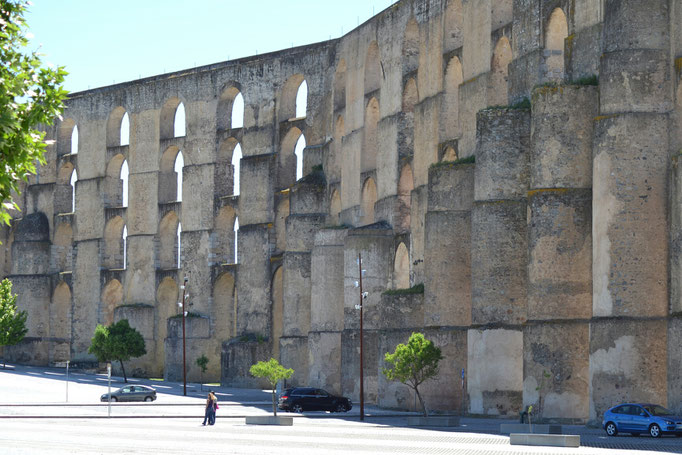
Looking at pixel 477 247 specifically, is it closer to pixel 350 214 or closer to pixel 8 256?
pixel 350 214

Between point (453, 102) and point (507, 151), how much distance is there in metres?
10.6

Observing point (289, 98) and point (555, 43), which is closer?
point (555, 43)

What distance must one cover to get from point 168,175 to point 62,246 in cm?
994

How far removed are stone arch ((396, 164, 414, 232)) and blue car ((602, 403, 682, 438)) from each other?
932 inches

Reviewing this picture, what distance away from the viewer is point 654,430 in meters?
30.8

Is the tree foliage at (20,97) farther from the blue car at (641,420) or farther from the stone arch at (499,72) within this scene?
the stone arch at (499,72)

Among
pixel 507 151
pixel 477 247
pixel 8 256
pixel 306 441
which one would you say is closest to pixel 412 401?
pixel 477 247

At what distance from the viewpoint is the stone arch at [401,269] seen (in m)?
53.6

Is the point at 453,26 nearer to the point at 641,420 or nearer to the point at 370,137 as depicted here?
the point at 370,137

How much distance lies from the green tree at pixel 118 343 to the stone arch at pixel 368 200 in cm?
1610

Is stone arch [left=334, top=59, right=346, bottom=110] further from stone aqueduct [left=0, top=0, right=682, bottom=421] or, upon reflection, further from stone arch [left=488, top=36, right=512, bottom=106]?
stone arch [left=488, top=36, right=512, bottom=106]

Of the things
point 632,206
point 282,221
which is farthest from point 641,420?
point 282,221

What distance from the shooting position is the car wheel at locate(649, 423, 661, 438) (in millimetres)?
30688

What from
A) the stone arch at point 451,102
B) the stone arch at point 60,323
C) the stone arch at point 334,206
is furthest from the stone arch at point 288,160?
the stone arch at point 60,323
